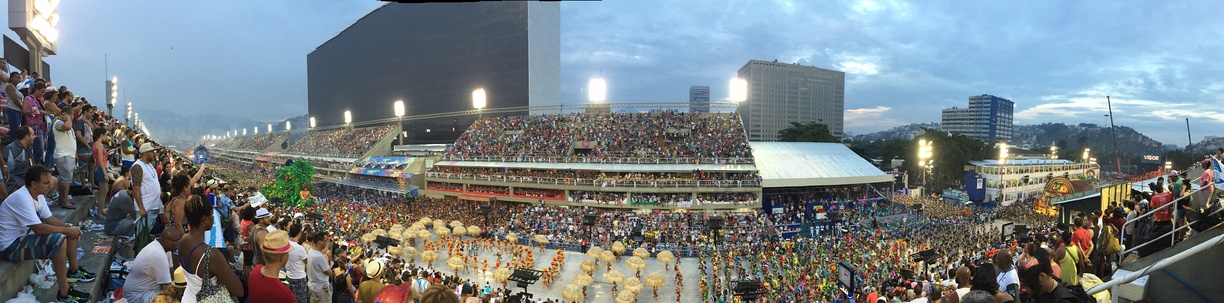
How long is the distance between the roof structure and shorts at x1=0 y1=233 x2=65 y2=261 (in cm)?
2966

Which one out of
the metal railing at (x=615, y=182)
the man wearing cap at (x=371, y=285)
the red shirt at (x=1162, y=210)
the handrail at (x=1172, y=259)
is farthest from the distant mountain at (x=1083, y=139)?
the man wearing cap at (x=371, y=285)

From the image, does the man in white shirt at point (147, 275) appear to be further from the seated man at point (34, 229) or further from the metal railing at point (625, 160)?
the metal railing at point (625, 160)

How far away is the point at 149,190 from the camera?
5719 mm

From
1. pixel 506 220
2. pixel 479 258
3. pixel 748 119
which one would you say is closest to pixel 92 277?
pixel 479 258

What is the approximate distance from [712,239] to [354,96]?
3223 inches

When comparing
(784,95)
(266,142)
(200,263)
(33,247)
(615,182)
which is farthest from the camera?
(784,95)

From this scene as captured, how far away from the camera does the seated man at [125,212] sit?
5379 millimetres

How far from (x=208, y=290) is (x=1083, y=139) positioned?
131687 mm

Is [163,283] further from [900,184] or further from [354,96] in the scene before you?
[354,96]

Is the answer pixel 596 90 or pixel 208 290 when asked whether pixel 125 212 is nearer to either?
pixel 208 290

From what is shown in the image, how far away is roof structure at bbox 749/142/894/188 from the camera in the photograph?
31.8m

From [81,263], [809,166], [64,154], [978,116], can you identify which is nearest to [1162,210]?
[81,263]

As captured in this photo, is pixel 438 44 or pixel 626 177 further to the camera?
pixel 438 44

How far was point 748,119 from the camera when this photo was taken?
12531 cm
